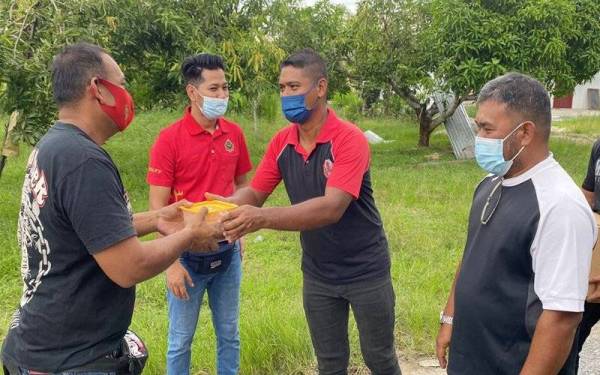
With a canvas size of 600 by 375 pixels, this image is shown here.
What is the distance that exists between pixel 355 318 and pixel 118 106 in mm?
1584

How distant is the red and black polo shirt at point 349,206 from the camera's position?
9.50 ft

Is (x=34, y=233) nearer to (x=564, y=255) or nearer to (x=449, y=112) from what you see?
(x=564, y=255)

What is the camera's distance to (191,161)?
333 centimetres

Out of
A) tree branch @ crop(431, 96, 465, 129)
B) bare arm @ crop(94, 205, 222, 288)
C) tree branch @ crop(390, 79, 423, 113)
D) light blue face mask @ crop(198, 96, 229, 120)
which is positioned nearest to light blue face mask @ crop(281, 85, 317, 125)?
light blue face mask @ crop(198, 96, 229, 120)

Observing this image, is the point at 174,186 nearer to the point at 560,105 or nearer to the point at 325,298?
the point at 325,298

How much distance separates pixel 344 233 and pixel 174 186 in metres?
1.00

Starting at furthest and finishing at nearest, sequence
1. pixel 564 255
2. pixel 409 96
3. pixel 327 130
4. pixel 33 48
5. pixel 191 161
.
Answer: pixel 409 96, pixel 33 48, pixel 191 161, pixel 327 130, pixel 564 255

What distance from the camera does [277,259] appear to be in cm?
620

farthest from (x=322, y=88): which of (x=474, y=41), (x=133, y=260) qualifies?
(x=474, y=41)

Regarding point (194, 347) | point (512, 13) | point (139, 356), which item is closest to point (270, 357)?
A: point (194, 347)

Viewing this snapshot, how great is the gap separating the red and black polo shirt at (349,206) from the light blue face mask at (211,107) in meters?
0.54

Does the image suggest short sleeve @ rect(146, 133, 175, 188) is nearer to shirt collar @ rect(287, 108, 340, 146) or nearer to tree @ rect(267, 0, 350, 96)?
shirt collar @ rect(287, 108, 340, 146)

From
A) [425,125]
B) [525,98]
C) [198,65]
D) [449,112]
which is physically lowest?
[425,125]

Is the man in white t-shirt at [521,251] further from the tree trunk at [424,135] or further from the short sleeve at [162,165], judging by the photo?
the tree trunk at [424,135]
